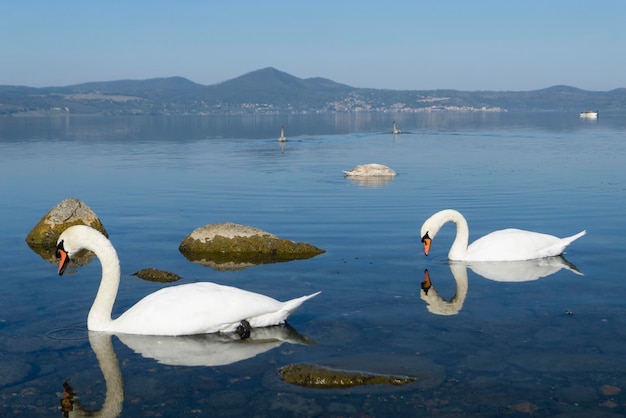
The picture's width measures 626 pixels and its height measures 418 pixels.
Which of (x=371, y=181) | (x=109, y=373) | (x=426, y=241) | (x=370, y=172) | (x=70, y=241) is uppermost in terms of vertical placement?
(x=70, y=241)

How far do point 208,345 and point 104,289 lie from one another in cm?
186

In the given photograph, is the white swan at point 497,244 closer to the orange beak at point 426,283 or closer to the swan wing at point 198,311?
the orange beak at point 426,283

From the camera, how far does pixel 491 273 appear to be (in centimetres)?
1582

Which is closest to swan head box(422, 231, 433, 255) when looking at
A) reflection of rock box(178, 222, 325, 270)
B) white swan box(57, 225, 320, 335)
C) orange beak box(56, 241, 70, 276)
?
reflection of rock box(178, 222, 325, 270)

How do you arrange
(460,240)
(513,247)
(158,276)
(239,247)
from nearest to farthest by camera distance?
(158,276) → (513,247) → (460,240) → (239,247)

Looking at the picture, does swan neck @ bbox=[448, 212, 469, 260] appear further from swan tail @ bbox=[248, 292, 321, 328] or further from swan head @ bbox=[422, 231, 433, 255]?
swan tail @ bbox=[248, 292, 321, 328]

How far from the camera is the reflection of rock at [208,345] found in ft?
34.9

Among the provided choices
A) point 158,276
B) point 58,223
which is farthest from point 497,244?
point 58,223

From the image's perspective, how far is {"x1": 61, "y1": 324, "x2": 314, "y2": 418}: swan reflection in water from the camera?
10328 mm

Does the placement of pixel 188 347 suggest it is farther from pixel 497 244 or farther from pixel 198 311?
pixel 497 244

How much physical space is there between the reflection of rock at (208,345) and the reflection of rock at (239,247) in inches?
222

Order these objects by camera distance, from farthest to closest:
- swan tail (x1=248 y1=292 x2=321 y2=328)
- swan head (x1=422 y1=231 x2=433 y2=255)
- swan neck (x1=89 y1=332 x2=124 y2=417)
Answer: swan head (x1=422 y1=231 x2=433 y2=255)
swan tail (x1=248 y1=292 x2=321 y2=328)
swan neck (x1=89 y1=332 x2=124 y2=417)

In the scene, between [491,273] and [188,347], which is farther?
[491,273]

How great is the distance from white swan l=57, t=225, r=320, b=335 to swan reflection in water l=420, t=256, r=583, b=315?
3.18 meters
